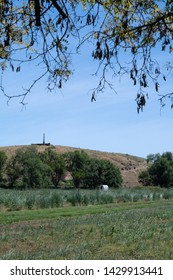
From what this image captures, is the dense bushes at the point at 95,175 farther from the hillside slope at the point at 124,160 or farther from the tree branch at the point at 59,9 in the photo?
the tree branch at the point at 59,9

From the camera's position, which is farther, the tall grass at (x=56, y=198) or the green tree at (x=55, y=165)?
the green tree at (x=55, y=165)

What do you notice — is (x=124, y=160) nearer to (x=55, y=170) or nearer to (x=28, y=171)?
(x=55, y=170)

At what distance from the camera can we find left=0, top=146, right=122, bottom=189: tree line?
3233 inches

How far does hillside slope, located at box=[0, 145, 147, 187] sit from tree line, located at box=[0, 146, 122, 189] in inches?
826

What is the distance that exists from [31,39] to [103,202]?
34259mm

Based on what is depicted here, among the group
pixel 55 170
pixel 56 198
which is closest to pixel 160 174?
pixel 55 170

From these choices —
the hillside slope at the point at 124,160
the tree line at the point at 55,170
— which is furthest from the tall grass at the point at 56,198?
the hillside slope at the point at 124,160

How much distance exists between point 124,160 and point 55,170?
166 ft

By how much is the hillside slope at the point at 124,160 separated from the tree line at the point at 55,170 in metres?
21.0

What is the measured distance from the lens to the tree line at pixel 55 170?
8212cm

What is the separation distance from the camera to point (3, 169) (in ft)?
285

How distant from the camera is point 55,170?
88375 millimetres

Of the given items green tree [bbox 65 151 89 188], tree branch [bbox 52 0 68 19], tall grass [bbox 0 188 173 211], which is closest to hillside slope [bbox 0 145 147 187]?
green tree [bbox 65 151 89 188]

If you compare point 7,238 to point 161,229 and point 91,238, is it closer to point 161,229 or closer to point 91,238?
point 91,238
